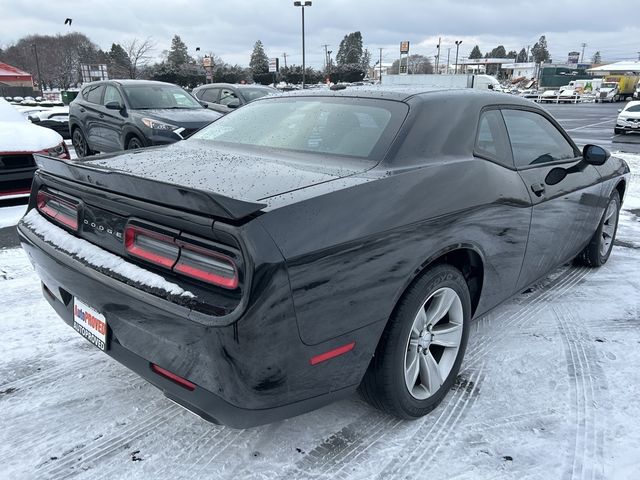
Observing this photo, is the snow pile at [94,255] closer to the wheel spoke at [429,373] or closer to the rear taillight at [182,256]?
the rear taillight at [182,256]

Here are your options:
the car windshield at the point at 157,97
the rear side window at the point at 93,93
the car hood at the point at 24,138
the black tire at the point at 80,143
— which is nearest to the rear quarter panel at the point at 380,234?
the car hood at the point at 24,138

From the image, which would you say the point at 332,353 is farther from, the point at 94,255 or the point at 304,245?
A: the point at 94,255

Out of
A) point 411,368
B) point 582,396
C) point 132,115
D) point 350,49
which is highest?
point 350,49

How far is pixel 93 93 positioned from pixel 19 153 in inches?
197

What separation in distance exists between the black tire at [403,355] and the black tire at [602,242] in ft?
8.32

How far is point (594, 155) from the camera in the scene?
3.75 m

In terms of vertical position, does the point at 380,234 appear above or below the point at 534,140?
below

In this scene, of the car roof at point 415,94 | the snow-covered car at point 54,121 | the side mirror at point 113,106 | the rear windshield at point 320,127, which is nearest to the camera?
the rear windshield at point 320,127

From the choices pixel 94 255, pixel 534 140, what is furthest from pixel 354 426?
pixel 534 140

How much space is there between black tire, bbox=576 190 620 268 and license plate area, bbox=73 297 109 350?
3997 mm

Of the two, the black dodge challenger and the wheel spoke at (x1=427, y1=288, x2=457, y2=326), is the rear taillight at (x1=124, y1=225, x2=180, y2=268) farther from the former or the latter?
the wheel spoke at (x1=427, y1=288, x2=457, y2=326)

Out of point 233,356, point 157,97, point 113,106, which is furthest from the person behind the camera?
point 157,97

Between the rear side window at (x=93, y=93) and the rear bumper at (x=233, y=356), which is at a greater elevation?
the rear side window at (x=93, y=93)

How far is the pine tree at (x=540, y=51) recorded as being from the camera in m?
146
